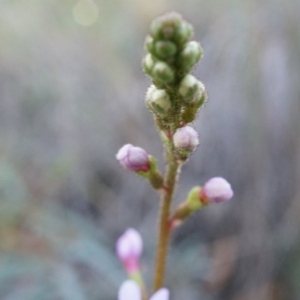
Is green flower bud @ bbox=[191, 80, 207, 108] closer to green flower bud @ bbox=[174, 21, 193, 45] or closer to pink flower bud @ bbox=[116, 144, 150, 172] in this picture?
green flower bud @ bbox=[174, 21, 193, 45]

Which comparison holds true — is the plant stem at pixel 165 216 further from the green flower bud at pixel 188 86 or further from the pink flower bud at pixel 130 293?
the green flower bud at pixel 188 86

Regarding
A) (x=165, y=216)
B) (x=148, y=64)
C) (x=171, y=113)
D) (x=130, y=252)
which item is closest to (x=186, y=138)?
(x=171, y=113)

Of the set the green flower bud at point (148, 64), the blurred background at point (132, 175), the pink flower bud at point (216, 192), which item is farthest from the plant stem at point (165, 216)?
the blurred background at point (132, 175)

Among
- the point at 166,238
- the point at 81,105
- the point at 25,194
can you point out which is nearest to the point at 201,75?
the point at 81,105

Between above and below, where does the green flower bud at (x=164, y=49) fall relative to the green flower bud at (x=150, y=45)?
below

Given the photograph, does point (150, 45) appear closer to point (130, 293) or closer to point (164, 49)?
point (164, 49)

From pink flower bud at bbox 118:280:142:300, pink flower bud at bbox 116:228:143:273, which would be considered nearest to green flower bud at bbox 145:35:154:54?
pink flower bud at bbox 118:280:142:300
